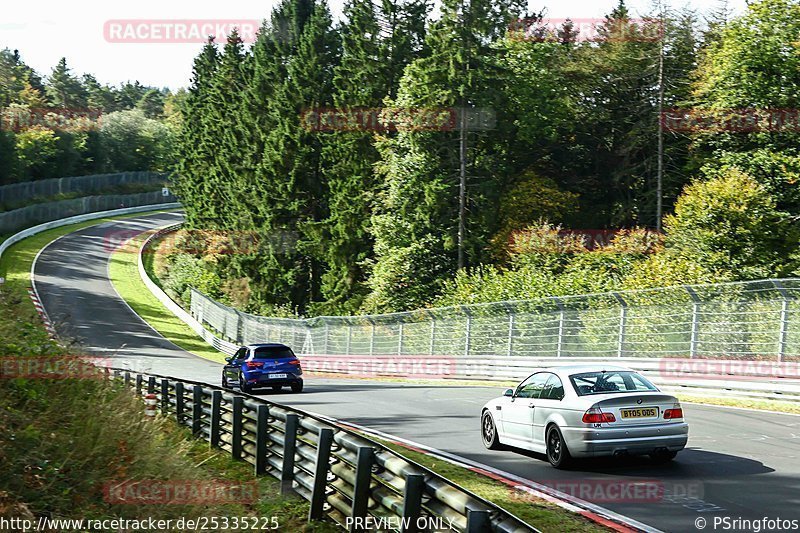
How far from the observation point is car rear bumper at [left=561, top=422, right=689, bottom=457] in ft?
40.3

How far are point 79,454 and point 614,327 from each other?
19.9 meters

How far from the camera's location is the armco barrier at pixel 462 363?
21.0 m

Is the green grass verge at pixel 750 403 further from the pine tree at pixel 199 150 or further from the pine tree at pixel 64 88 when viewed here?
the pine tree at pixel 64 88

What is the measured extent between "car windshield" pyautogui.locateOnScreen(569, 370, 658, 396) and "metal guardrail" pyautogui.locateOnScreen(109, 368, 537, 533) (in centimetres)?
386

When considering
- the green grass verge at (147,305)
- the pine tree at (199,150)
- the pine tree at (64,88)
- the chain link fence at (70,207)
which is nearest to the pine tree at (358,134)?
the green grass verge at (147,305)

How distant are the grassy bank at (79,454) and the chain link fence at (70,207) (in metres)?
78.6

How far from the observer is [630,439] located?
1230 centimetres

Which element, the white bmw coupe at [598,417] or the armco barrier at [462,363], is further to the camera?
the armco barrier at [462,363]

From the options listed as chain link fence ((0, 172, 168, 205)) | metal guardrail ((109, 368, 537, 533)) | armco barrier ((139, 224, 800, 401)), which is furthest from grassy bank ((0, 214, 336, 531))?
chain link fence ((0, 172, 168, 205))

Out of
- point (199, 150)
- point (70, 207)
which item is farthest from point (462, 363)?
point (70, 207)

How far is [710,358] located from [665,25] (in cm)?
3596

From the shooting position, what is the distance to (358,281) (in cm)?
6081

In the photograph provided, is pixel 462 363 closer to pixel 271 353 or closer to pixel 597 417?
pixel 271 353

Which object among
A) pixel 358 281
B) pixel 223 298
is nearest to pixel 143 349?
pixel 358 281
